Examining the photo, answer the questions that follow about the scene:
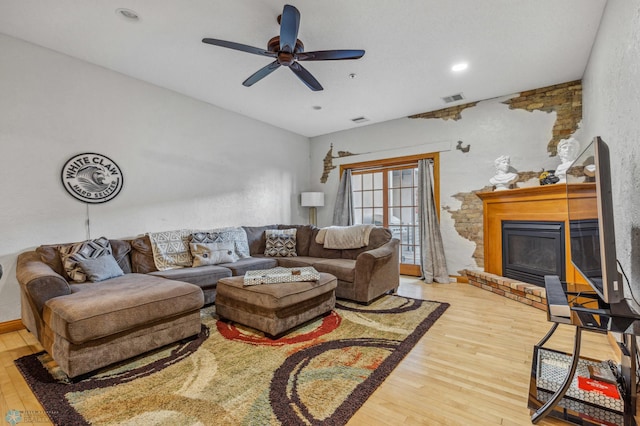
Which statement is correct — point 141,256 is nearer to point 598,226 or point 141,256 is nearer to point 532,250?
point 598,226

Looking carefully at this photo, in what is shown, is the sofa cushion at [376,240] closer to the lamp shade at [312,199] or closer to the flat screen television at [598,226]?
the lamp shade at [312,199]

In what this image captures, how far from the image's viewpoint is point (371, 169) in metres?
5.39

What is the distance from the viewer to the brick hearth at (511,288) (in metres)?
3.13

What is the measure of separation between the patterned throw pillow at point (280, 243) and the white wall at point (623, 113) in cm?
345

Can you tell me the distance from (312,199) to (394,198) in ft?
5.00

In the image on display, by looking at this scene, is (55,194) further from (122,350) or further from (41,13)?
(122,350)

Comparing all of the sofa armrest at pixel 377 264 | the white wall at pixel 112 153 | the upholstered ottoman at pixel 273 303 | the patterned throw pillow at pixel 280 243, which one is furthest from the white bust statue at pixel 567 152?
the white wall at pixel 112 153

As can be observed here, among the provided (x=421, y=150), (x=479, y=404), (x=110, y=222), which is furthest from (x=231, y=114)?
(x=479, y=404)

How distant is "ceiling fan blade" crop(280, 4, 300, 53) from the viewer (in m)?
1.98

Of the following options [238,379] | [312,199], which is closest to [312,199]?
[312,199]

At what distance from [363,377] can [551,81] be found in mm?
4113

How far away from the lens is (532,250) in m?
3.57

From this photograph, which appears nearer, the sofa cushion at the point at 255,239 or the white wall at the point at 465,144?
the white wall at the point at 465,144

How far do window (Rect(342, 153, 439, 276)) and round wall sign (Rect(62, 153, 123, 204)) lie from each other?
373cm
